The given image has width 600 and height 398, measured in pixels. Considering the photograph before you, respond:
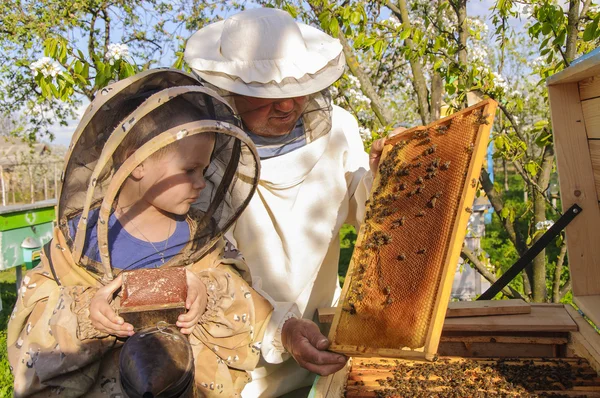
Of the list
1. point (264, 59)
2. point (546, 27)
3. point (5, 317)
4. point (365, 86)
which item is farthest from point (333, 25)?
point (5, 317)

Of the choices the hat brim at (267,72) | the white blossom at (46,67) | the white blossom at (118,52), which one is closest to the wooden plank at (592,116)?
the hat brim at (267,72)

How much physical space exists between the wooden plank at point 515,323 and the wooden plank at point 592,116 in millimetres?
820

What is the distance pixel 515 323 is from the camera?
95.1 inches

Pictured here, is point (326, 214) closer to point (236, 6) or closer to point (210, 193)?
point (210, 193)

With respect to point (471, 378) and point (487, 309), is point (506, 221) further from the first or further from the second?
point (471, 378)

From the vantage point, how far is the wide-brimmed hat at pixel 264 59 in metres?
2.21

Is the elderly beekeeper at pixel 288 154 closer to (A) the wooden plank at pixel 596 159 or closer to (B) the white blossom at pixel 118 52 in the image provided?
(A) the wooden plank at pixel 596 159

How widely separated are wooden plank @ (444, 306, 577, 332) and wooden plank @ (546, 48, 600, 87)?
104 cm

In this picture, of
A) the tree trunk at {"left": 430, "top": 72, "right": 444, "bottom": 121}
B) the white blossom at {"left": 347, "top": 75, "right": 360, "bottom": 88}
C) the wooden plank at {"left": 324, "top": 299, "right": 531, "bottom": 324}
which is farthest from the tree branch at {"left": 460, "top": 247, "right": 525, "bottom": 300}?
the wooden plank at {"left": 324, "top": 299, "right": 531, "bottom": 324}

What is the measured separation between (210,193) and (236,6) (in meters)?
7.25

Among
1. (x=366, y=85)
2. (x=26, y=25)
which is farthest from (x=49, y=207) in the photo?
(x=366, y=85)

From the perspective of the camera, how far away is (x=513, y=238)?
14.5ft

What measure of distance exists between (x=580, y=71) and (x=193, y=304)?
5.52 feet

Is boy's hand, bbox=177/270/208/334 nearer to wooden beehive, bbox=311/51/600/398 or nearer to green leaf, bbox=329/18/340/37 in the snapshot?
wooden beehive, bbox=311/51/600/398
